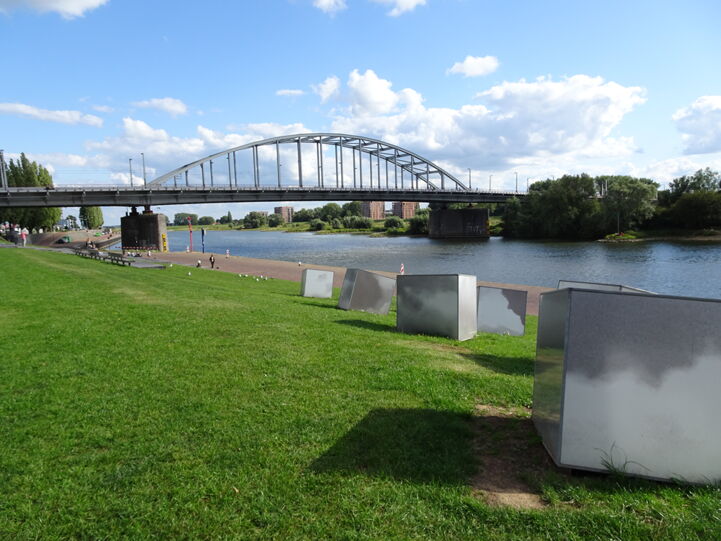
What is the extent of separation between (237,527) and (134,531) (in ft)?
2.12

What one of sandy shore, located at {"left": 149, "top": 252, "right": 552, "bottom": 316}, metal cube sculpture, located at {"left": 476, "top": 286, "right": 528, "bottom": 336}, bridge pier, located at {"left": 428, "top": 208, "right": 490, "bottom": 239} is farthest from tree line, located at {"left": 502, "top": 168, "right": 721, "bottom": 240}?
metal cube sculpture, located at {"left": 476, "top": 286, "right": 528, "bottom": 336}

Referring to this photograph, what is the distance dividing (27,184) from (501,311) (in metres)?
75.3

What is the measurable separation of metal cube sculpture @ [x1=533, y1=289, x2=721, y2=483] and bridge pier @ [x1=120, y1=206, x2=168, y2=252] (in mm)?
62359

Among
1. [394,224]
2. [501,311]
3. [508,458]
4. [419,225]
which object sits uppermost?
[394,224]

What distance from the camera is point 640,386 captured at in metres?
3.18

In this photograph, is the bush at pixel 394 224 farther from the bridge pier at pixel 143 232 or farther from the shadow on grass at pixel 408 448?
the shadow on grass at pixel 408 448

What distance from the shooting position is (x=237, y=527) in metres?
2.90

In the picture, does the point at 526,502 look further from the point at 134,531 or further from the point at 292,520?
the point at 134,531

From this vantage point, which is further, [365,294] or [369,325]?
[365,294]

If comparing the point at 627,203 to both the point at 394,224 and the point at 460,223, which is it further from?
the point at 394,224

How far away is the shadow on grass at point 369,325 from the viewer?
9375 mm

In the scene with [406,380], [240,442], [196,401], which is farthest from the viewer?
[406,380]

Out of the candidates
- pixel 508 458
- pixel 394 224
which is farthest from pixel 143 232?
pixel 394 224

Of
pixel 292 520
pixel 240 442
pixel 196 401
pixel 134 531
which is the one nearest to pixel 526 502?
pixel 292 520
